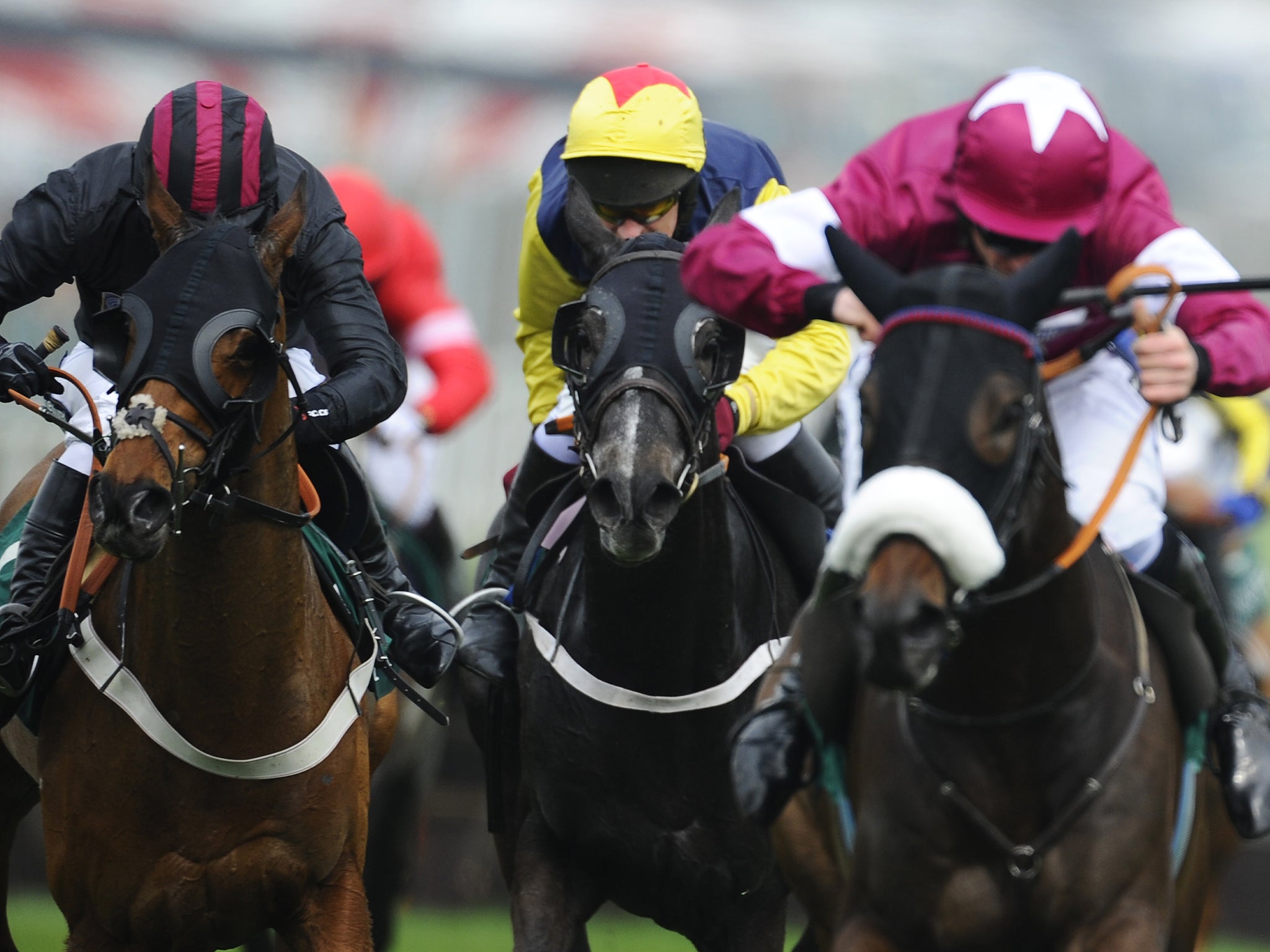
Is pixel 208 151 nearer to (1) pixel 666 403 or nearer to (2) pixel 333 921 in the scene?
(1) pixel 666 403

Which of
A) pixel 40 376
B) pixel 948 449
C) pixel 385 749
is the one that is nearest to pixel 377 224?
pixel 385 749

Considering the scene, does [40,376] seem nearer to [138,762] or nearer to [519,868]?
[138,762]

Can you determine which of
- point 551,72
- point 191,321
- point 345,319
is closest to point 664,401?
point 345,319

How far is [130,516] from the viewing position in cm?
410

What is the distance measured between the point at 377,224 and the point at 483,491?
2.49 m

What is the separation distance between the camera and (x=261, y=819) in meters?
4.79

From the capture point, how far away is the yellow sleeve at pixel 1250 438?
10.9 meters

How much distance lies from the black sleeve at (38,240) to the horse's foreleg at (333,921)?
1.53m

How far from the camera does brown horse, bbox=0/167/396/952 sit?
455 centimetres

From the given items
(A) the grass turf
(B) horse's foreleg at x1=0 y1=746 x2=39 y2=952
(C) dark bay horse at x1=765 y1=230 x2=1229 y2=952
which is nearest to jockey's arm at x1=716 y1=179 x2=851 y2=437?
(C) dark bay horse at x1=765 y1=230 x2=1229 y2=952

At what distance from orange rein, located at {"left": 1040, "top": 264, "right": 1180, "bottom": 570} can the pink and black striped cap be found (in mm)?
1987

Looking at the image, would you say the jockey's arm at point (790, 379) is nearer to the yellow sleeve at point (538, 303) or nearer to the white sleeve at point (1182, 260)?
the yellow sleeve at point (538, 303)

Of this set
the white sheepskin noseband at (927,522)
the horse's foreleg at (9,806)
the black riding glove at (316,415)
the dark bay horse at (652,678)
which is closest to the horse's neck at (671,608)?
the dark bay horse at (652,678)

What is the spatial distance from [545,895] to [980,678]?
1.74 metres
